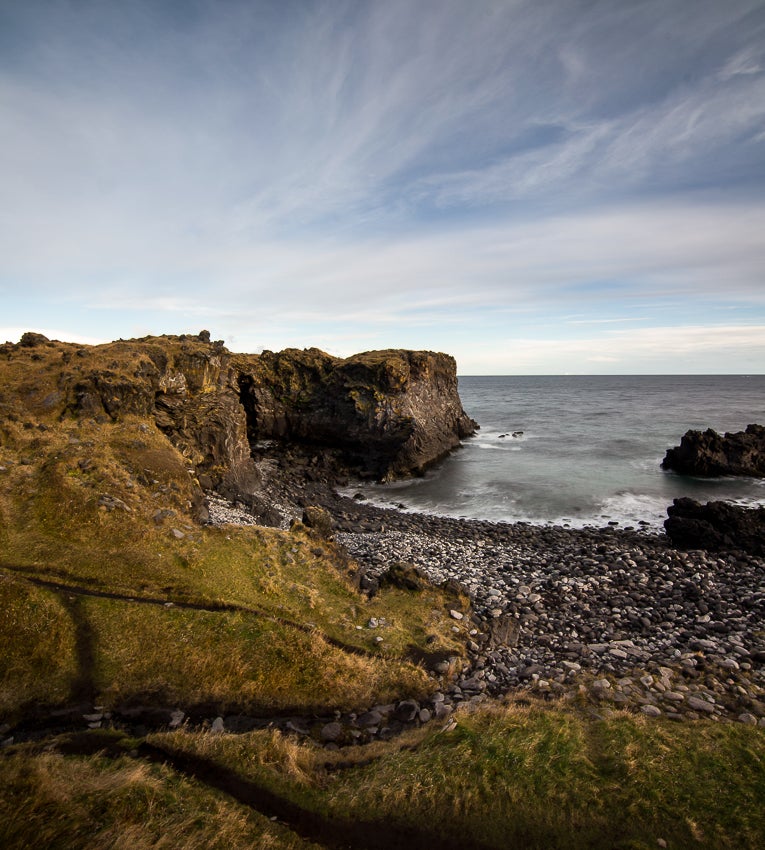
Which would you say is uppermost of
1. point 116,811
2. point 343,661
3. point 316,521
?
point 116,811

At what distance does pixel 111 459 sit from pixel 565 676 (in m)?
23.7

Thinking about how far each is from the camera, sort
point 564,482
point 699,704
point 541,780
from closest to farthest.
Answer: point 541,780 < point 699,704 < point 564,482

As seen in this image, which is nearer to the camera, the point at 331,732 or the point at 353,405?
the point at 331,732

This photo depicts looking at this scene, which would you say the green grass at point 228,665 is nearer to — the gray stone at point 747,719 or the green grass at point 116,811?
the green grass at point 116,811

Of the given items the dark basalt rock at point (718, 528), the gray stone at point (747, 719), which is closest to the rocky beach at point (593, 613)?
the gray stone at point (747, 719)

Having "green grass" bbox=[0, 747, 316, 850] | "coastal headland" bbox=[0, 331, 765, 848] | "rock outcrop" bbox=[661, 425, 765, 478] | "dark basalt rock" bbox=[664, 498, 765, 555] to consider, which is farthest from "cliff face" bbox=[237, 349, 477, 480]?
"green grass" bbox=[0, 747, 316, 850]

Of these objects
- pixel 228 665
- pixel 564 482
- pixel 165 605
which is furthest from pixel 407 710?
pixel 564 482

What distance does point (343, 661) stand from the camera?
14.7 m

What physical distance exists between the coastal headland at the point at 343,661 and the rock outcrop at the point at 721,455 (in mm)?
24182

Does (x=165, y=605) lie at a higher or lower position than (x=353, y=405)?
lower

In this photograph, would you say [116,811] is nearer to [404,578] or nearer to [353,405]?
[404,578]

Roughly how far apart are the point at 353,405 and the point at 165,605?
41104mm

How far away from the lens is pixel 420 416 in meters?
59.8

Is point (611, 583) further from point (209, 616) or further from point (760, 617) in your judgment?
point (209, 616)
